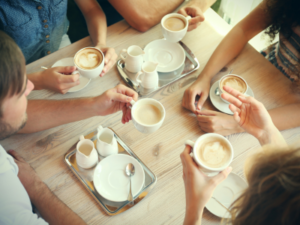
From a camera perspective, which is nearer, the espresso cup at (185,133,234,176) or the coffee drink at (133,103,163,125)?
the espresso cup at (185,133,234,176)

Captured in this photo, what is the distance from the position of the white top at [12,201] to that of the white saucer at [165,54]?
0.89 metres

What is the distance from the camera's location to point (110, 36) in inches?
59.1

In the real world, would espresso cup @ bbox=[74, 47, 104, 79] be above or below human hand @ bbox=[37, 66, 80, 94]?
above

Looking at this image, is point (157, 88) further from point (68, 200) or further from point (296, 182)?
point (296, 182)

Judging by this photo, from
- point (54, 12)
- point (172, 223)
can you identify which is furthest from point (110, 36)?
point (172, 223)

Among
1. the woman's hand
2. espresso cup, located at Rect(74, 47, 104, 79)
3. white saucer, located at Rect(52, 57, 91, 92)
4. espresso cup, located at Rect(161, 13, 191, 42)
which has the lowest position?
white saucer, located at Rect(52, 57, 91, 92)

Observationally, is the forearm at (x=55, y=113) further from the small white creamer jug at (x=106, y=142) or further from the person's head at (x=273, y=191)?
the person's head at (x=273, y=191)

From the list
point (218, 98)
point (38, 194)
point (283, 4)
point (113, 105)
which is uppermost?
point (283, 4)

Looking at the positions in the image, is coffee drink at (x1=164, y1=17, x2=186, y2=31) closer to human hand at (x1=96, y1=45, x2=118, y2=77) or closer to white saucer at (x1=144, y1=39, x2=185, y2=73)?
white saucer at (x1=144, y1=39, x2=185, y2=73)

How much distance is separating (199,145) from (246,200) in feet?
1.14

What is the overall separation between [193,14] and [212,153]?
94 cm

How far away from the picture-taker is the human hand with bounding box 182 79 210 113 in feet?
4.00

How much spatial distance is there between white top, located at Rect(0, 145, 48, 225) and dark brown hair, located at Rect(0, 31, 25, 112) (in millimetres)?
Answer: 303

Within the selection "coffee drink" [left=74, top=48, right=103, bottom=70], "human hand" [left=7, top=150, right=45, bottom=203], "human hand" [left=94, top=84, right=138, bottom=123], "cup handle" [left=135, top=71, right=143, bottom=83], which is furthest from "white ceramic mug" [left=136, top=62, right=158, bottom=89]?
"human hand" [left=7, top=150, right=45, bottom=203]
